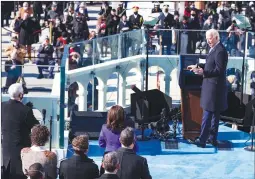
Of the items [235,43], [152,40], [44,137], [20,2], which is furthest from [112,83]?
[20,2]

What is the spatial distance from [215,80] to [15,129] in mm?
3294

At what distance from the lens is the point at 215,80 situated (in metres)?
11.1

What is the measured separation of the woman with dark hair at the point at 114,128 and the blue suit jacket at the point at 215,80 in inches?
100

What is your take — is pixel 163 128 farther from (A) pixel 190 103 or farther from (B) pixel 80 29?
(B) pixel 80 29

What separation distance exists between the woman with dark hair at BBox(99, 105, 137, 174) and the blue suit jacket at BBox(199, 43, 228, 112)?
255cm

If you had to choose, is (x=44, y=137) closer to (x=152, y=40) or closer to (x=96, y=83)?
(x=96, y=83)

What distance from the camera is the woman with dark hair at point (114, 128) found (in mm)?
8734

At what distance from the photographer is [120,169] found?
7.66 m

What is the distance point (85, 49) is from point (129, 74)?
5.43 feet

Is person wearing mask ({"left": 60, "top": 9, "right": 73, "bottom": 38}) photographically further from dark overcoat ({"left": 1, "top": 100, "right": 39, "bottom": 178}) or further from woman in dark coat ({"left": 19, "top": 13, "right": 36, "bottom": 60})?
dark overcoat ({"left": 1, "top": 100, "right": 39, "bottom": 178})

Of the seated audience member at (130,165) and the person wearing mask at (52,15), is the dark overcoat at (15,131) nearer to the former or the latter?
the seated audience member at (130,165)

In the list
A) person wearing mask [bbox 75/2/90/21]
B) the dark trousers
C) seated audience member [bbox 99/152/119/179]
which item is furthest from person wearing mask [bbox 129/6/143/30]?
seated audience member [bbox 99/152/119/179]

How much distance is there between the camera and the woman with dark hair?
873cm

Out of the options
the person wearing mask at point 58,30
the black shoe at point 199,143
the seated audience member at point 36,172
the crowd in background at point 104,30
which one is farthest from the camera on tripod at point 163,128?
the person wearing mask at point 58,30
